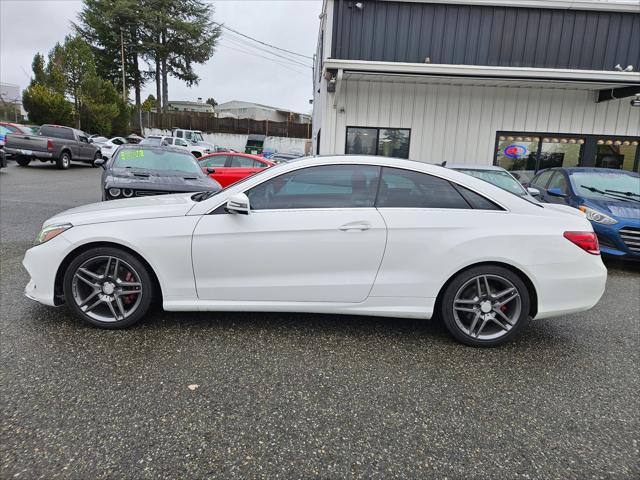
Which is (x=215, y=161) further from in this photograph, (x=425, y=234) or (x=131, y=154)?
(x=425, y=234)

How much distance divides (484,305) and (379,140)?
28.6 feet

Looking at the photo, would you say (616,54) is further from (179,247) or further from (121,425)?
(121,425)

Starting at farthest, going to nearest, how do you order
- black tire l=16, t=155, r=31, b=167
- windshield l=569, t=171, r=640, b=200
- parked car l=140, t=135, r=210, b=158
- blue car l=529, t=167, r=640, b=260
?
1. parked car l=140, t=135, r=210, b=158
2. black tire l=16, t=155, r=31, b=167
3. windshield l=569, t=171, r=640, b=200
4. blue car l=529, t=167, r=640, b=260

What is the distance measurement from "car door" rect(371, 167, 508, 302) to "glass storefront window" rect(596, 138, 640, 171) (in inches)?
422

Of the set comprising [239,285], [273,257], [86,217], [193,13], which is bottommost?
[239,285]

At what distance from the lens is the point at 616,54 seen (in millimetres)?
11008

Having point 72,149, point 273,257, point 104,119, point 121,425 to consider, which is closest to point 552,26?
point 273,257

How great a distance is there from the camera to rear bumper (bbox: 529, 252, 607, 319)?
→ 11.0 ft

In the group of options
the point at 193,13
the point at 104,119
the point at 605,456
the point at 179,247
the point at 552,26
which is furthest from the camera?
the point at 193,13

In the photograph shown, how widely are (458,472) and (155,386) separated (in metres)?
1.84

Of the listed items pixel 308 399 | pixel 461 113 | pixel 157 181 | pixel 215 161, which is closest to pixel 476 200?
pixel 308 399

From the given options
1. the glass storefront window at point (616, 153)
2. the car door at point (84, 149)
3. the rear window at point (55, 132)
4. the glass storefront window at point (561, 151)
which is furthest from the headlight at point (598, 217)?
the car door at point (84, 149)

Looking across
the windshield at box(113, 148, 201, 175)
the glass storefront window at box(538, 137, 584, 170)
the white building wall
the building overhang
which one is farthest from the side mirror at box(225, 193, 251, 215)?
the glass storefront window at box(538, 137, 584, 170)

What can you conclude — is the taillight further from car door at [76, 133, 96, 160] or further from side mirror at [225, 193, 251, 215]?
car door at [76, 133, 96, 160]
